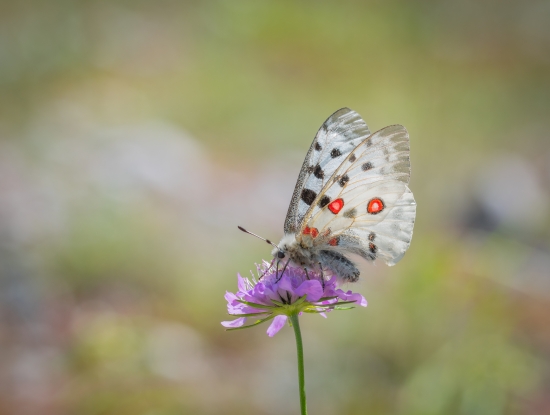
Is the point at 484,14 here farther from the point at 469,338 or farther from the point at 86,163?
the point at 469,338

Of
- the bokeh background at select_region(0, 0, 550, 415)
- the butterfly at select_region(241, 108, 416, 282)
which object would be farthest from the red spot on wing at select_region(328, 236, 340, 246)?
the bokeh background at select_region(0, 0, 550, 415)

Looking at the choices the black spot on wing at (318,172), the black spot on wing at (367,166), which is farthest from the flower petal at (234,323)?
the black spot on wing at (367,166)

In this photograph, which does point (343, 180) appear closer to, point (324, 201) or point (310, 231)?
point (324, 201)

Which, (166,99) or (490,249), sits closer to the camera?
(490,249)

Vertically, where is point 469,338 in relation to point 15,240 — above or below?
below

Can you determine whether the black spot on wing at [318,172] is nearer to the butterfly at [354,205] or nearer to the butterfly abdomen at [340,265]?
the butterfly at [354,205]

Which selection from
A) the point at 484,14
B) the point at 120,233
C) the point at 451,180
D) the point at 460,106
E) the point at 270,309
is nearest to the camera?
the point at 270,309

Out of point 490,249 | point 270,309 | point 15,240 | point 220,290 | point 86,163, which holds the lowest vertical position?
point 270,309

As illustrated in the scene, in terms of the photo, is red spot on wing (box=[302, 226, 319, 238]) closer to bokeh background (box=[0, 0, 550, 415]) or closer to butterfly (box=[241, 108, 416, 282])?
butterfly (box=[241, 108, 416, 282])

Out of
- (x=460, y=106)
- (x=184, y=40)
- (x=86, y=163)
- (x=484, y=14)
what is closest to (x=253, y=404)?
(x=86, y=163)
